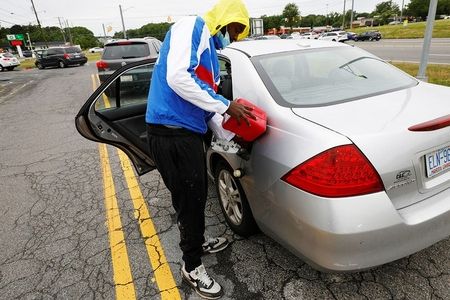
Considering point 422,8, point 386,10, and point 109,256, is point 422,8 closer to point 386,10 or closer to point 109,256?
point 386,10

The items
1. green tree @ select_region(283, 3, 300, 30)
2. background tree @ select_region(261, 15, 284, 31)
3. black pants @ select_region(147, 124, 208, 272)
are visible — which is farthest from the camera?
background tree @ select_region(261, 15, 284, 31)

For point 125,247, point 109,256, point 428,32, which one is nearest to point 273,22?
point 428,32

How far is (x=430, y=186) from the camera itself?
1900 millimetres

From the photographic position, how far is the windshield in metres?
2.34

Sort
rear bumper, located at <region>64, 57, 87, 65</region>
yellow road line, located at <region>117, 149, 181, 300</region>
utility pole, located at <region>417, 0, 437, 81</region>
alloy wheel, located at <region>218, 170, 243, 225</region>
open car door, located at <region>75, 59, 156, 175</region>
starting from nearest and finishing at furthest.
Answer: yellow road line, located at <region>117, 149, 181, 300</region>, alloy wheel, located at <region>218, 170, 243, 225</region>, open car door, located at <region>75, 59, 156, 175</region>, utility pole, located at <region>417, 0, 437, 81</region>, rear bumper, located at <region>64, 57, 87, 65</region>

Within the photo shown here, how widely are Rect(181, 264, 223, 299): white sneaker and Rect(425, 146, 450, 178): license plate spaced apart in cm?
148

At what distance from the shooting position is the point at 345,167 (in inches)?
67.9

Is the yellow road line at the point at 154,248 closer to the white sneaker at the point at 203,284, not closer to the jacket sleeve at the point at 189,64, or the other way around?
the white sneaker at the point at 203,284

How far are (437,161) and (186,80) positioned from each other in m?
1.48

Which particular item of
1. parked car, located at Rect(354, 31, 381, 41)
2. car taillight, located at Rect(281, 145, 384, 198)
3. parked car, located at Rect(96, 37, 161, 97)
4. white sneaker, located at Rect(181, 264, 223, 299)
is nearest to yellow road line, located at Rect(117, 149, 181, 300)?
white sneaker, located at Rect(181, 264, 223, 299)

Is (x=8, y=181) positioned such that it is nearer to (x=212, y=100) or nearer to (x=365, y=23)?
(x=212, y=100)

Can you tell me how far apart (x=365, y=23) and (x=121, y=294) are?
348 feet

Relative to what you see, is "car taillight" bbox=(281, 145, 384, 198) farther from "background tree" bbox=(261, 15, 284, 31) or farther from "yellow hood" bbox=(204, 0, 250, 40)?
"background tree" bbox=(261, 15, 284, 31)

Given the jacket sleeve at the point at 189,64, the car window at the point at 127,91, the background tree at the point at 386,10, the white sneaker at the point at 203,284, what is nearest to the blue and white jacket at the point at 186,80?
the jacket sleeve at the point at 189,64
